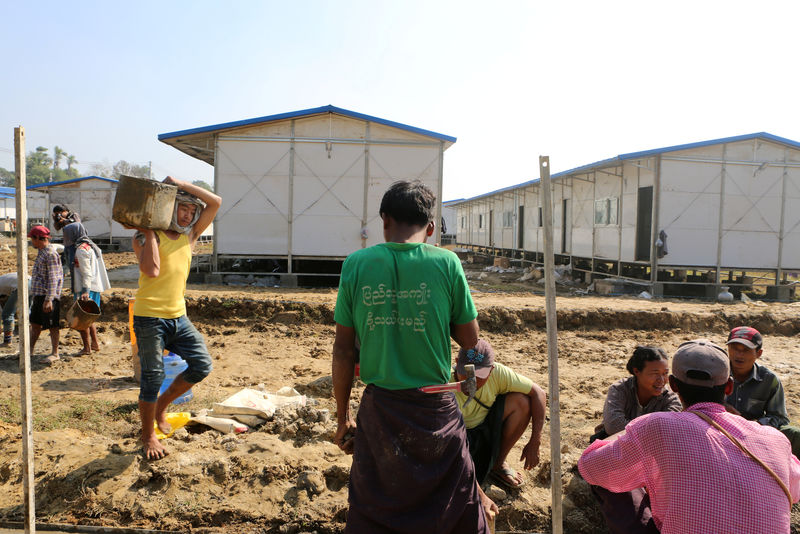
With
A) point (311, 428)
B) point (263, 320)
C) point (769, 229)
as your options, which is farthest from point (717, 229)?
point (311, 428)

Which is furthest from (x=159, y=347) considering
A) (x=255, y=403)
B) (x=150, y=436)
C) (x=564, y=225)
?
(x=564, y=225)

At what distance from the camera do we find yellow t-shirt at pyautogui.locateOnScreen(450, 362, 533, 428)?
307cm

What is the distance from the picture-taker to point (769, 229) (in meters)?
12.6

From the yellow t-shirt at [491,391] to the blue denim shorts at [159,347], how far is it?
1.74 metres

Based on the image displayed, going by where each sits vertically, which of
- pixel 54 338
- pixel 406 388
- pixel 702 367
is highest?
pixel 702 367

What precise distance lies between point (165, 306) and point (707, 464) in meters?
2.98

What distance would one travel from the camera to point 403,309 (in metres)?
2.07

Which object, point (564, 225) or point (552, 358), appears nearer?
point (552, 358)

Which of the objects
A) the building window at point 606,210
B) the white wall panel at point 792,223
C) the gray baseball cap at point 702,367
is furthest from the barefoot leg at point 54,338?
the white wall panel at point 792,223

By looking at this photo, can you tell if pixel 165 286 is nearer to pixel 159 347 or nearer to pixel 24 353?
pixel 159 347

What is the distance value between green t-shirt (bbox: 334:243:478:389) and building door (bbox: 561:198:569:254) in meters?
16.6

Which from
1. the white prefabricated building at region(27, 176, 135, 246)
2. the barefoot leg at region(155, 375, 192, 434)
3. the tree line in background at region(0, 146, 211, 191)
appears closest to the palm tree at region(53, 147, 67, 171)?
the tree line in background at region(0, 146, 211, 191)

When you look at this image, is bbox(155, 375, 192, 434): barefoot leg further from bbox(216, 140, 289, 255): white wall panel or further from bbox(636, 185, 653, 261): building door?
bbox(636, 185, 653, 261): building door

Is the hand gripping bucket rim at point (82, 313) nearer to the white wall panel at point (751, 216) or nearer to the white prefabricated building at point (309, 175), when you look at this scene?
the white prefabricated building at point (309, 175)
